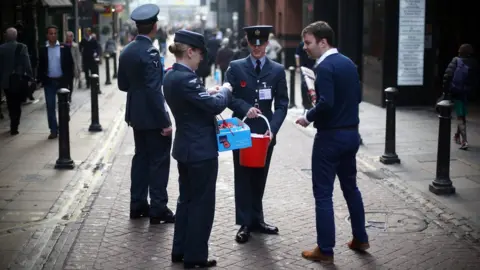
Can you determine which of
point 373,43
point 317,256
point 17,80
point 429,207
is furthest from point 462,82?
point 17,80

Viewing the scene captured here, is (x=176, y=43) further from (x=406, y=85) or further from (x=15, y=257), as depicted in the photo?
(x=406, y=85)

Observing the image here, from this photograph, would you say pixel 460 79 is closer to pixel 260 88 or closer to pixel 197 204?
pixel 260 88

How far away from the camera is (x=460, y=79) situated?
37.6ft

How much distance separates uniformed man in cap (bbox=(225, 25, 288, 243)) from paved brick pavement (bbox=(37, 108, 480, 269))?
367mm

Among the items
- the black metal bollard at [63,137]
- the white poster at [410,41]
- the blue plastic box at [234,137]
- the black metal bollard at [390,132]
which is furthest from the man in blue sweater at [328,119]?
the white poster at [410,41]

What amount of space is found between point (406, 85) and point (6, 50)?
921 centimetres

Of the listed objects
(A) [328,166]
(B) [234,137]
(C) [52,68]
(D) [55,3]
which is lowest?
(A) [328,166]

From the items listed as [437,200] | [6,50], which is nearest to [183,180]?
[437,200]

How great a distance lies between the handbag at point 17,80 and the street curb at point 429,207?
20.3 ft

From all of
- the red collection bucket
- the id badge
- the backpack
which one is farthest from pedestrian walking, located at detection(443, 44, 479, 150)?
the red collection bucket

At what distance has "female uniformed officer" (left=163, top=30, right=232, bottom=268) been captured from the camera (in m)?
5.61

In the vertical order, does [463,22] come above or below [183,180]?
above

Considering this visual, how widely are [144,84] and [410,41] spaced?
1106 centimetres

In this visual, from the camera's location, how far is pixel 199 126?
5699mm
